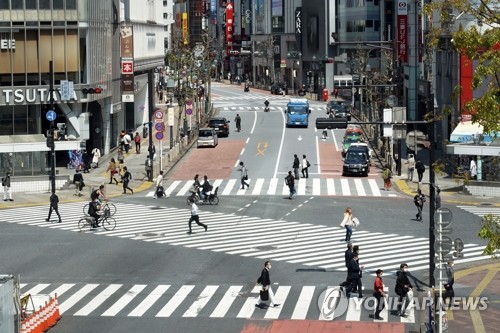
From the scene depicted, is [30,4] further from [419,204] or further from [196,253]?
[196,253]

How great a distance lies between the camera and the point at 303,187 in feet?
198

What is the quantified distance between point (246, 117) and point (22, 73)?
41326 millimetres

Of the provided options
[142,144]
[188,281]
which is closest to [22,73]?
[142,144]

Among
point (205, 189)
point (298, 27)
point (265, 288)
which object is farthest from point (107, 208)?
point (298, 27)

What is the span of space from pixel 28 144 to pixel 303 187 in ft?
53.5

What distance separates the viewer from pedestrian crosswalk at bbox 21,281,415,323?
29.7m

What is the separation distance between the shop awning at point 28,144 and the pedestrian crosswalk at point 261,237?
28.2 ft

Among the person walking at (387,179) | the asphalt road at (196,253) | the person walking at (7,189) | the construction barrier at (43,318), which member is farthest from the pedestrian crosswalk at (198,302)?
the person walking at (387,179)

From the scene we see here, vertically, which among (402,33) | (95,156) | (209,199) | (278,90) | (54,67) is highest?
(402,33)

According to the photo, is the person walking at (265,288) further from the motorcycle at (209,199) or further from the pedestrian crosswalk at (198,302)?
the motorcycle at (209,199)

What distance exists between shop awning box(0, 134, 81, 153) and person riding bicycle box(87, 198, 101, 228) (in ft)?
52.2

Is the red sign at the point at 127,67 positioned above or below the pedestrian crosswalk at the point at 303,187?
above

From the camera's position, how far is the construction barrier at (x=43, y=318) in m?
26.8

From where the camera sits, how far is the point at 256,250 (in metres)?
40.3
